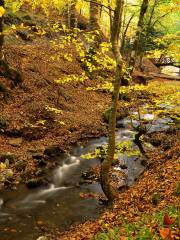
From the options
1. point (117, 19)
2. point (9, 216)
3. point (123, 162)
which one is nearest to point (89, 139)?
point (123, 162)

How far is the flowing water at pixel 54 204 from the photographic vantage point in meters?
8.88

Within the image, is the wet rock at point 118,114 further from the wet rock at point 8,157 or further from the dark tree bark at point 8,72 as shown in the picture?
the wet rock at point 8,157

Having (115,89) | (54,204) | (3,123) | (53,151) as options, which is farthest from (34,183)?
(115,89)

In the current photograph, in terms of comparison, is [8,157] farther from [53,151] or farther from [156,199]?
[156,199]

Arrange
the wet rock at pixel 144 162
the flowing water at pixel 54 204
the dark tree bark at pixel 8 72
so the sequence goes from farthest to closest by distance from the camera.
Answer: the dark tree bark at pixel 8 72 → the wet rock at pixel 144 162 → the flowing water at pixel 54 204

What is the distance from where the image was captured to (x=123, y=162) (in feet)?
44.7

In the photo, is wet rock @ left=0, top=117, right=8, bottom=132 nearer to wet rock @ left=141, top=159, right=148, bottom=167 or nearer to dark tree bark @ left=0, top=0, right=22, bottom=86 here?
dark tree bark @ left=0, top=0, right=22, bottom=86

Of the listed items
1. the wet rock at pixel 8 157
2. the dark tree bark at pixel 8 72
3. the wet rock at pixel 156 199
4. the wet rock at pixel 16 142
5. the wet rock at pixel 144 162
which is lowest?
the wet rock at pixel 144 162

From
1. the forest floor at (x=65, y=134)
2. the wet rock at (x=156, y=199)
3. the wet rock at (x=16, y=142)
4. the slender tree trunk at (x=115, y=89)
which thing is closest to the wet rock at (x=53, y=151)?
the forest floor at (x=65, y=134)

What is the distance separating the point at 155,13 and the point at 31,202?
1052 inches

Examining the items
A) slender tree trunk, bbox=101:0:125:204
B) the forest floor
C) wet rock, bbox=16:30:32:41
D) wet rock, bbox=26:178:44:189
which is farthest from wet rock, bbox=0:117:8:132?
wet rock, bbox=16:30:32:41

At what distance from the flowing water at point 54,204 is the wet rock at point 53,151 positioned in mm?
374

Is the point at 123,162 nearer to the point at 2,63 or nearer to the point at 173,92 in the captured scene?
the point at 173,92

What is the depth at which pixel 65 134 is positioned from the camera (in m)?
15.5
